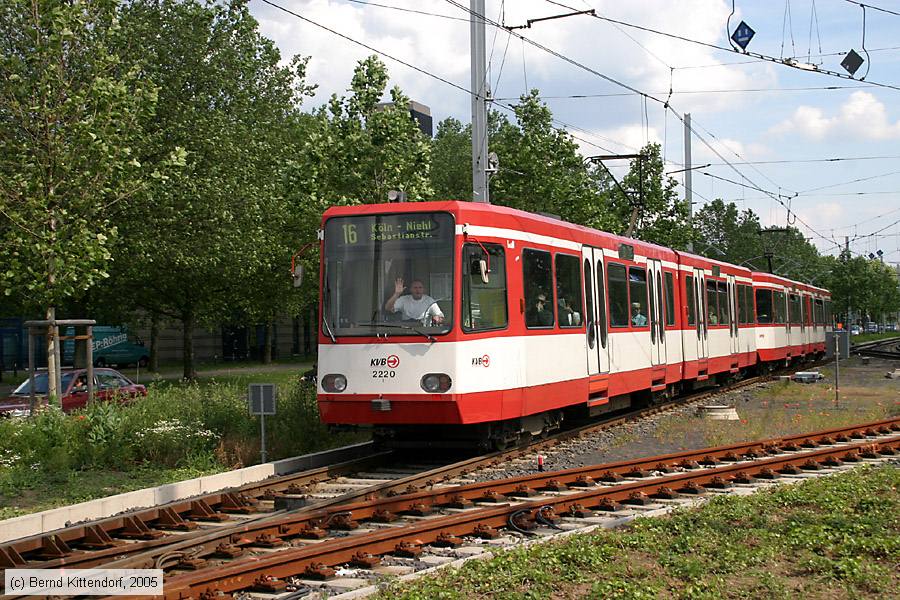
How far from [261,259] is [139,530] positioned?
22541mm

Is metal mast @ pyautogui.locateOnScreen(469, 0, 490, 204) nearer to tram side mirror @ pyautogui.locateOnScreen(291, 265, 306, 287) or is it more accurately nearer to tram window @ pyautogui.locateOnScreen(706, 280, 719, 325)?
tram side mirror @ pyautogui.locateOnScreen(291, 265, 306, 287)

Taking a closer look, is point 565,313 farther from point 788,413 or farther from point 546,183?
point 546,183

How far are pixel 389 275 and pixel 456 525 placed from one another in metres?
4.48

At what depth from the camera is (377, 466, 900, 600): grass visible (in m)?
6.60

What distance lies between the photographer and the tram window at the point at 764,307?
31.2 meters

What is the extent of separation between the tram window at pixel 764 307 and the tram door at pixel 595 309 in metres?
15.5

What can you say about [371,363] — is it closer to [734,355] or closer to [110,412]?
[110,412]

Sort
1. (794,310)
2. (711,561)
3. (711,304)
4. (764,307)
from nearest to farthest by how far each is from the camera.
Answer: (711,561)
(711,304)
(764,307)
(794,310)

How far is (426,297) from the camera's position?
12445 millimetres

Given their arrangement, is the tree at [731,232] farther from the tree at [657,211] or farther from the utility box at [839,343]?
the utility box at [839,343]

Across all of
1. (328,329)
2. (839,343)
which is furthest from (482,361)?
(839,343)

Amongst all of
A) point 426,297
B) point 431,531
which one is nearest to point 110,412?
point 426,297

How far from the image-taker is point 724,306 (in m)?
26.9

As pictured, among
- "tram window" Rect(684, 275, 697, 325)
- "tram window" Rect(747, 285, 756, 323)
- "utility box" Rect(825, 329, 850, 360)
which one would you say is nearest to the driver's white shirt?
"tram window" Rect(684, 275, 697, 325)
